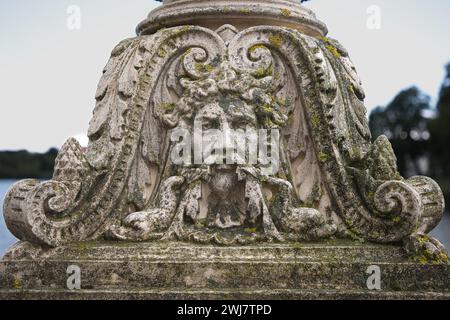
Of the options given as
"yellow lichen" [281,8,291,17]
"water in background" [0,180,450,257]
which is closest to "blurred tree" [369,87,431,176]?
"water in background" [0,180,450,257]

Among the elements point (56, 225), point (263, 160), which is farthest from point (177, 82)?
point (56, 225)

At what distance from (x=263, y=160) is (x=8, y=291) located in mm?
1941

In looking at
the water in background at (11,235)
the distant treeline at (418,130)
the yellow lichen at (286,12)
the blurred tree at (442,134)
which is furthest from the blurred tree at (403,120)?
the yellow lichen at (286,12)

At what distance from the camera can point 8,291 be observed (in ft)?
15.9

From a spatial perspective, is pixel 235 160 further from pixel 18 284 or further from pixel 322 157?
pixel 18 284

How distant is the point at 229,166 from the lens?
5.21m

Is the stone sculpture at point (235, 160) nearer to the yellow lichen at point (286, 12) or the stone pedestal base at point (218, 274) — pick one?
the yellow lichen at point (286, 12)

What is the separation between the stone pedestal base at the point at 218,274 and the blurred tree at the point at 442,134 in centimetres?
3350

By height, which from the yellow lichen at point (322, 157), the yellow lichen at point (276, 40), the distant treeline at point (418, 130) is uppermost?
the yellow lichen at point (276, 40)

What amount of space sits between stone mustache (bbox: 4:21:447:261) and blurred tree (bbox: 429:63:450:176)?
108 ft

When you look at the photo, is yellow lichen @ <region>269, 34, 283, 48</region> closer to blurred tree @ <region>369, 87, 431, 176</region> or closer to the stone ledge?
the stone ledge

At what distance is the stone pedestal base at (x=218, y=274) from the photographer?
4742 millimetres

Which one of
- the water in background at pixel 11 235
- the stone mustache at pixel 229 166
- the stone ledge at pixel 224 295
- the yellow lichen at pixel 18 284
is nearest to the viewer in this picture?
the stone ledge at pixel 224 295
